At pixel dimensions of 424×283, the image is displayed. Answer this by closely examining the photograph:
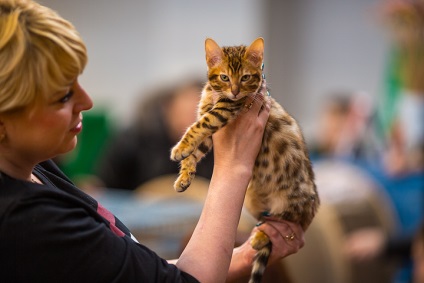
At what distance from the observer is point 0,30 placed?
1.07 m

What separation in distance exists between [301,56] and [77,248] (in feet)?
22.9

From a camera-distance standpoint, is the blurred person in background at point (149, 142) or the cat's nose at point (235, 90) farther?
the blurred person in background at point (149, 142)

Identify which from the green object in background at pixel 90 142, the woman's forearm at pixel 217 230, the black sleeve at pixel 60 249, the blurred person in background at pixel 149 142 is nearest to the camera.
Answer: the black sleeve at pixel 60 249

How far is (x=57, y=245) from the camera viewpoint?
3.49ft

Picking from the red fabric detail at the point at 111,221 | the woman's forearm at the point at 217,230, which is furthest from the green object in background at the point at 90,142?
the woman's forearm at the point at 217,230

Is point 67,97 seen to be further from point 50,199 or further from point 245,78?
point 245,78

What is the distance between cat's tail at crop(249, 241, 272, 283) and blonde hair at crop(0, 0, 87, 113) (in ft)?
1.77

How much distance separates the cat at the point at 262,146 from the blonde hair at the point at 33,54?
10.9 inches

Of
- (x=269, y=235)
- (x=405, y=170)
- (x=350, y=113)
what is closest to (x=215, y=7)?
(x=350, y=113)

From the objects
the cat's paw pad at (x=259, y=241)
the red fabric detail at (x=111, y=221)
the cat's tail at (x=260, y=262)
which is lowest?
the cat's tail at (x=260, y=262)

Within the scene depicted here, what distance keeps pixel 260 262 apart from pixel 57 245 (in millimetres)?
482

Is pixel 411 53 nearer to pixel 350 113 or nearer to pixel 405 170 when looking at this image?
pixel 350 113

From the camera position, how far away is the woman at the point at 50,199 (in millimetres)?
1053

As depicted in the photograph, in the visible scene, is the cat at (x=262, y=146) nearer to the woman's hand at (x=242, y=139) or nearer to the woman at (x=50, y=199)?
the woman's hand at (x=242, y=139)
